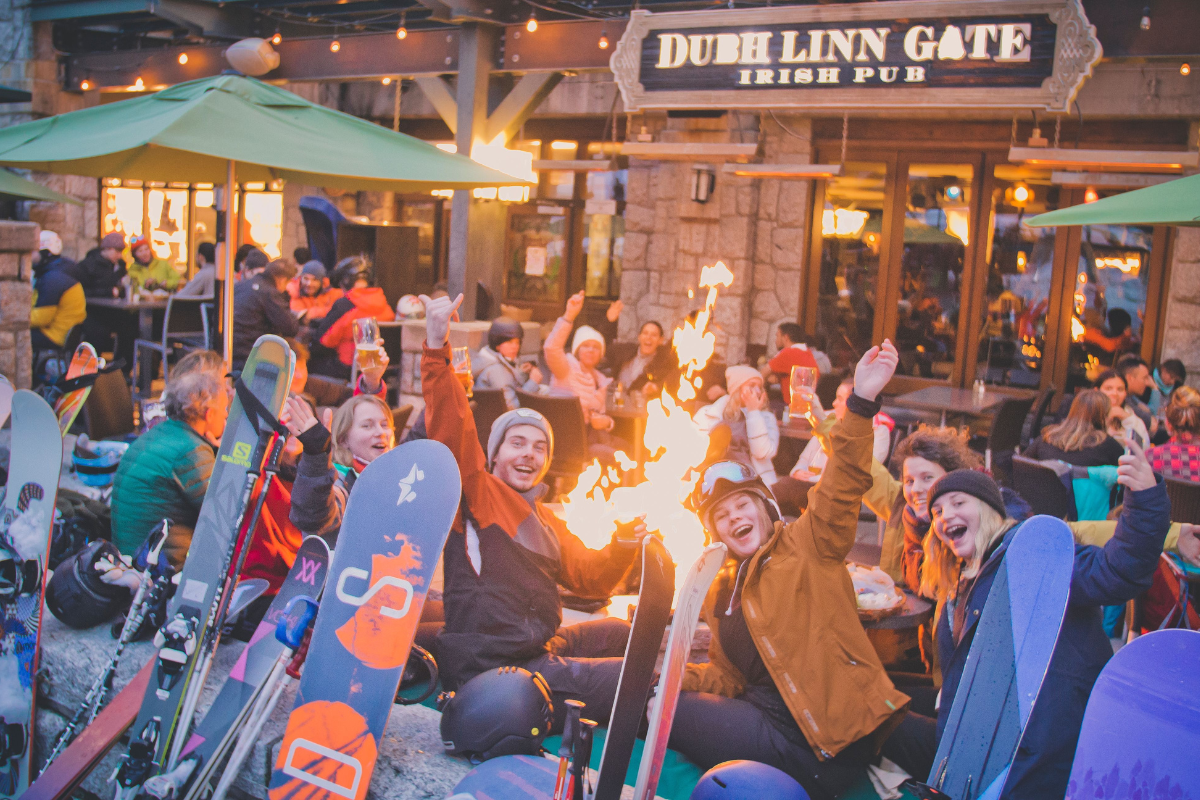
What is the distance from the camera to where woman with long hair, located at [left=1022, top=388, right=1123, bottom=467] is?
4.62 metres

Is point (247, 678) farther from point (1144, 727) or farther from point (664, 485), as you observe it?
point (1144, 727)

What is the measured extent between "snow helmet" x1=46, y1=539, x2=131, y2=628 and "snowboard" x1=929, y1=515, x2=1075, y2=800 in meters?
2.83

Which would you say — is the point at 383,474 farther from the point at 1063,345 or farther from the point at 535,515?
the point at 1063,345

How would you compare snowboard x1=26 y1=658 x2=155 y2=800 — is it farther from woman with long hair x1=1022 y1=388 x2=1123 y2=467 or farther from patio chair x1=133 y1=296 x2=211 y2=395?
patio chair x1=133 y1=296 x2=211 y2=395

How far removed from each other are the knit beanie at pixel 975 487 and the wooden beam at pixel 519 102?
243 inches

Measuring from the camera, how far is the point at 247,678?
2.83 m

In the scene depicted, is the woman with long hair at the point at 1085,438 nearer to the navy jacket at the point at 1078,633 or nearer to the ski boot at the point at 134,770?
the navy jacket at the point at 1078,633

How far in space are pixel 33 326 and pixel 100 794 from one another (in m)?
5.35

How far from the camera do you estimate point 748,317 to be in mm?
9578

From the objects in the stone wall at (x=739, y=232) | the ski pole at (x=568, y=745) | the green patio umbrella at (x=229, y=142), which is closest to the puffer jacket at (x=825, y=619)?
the ski pole at (x=568, y=745)

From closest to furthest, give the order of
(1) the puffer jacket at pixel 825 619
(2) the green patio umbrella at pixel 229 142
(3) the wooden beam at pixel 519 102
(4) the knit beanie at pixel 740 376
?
(1) the puffer jacket at pixel 825 619
(2) the green patio umbrella at pixel 229 142
(4) the knit beanie at pixel 740 376
(3) the wooden beam at pixel 519 102

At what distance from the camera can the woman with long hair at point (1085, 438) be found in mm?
4625

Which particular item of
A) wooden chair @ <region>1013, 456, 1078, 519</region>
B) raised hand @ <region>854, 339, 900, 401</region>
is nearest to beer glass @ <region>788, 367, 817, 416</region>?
wooden chair @ <region>1013, 456, 1078, 519</region>

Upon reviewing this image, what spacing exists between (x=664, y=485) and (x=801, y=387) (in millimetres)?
780
